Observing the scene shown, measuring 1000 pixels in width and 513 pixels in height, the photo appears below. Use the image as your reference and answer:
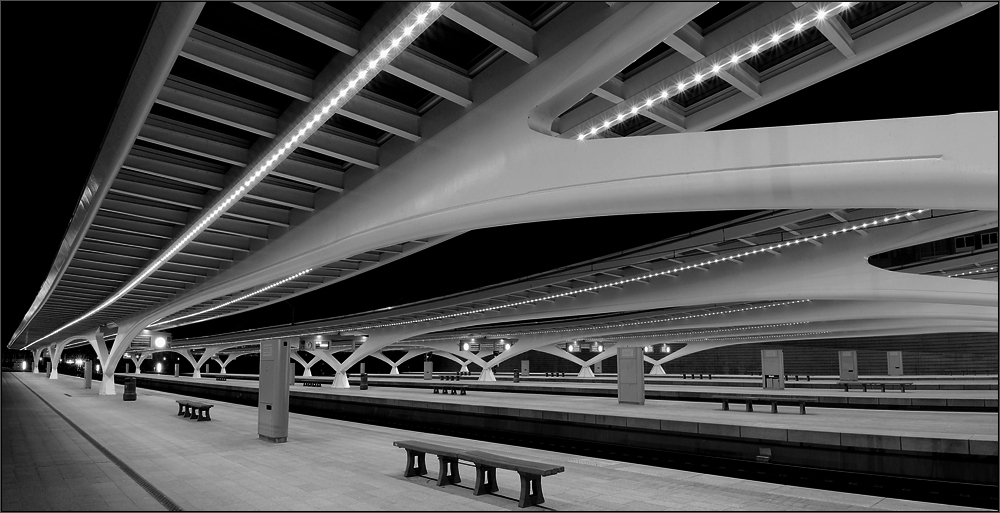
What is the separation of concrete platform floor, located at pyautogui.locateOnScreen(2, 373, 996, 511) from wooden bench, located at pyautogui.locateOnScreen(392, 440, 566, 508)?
15cm

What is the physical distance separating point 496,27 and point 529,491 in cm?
502

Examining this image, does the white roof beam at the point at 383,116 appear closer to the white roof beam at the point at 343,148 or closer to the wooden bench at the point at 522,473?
the white roof beam at the point at 343,148

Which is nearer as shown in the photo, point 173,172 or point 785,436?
point 173,172

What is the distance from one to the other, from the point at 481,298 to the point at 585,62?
60.0 feet

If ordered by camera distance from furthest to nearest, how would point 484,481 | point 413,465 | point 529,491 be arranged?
point 413,465, point 484,481, point 529,491

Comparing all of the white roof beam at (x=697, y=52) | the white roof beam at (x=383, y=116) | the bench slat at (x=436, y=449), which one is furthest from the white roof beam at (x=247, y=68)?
the bench slat at (x=436, y=449)

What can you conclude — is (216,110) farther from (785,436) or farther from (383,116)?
(785,436)

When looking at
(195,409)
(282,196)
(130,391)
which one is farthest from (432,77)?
(130,391)

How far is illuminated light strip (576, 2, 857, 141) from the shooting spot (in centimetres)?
498

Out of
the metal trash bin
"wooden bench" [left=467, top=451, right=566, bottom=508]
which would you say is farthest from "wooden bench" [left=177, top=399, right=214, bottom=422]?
"wooden bench" [left=467, top=451, right=566, bottom=508]

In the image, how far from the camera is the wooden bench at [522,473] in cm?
719

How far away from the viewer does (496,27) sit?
571 cm

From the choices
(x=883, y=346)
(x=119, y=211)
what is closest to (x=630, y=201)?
(x=119, y=211)

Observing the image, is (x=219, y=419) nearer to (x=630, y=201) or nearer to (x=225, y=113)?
(x=225, y=113)
